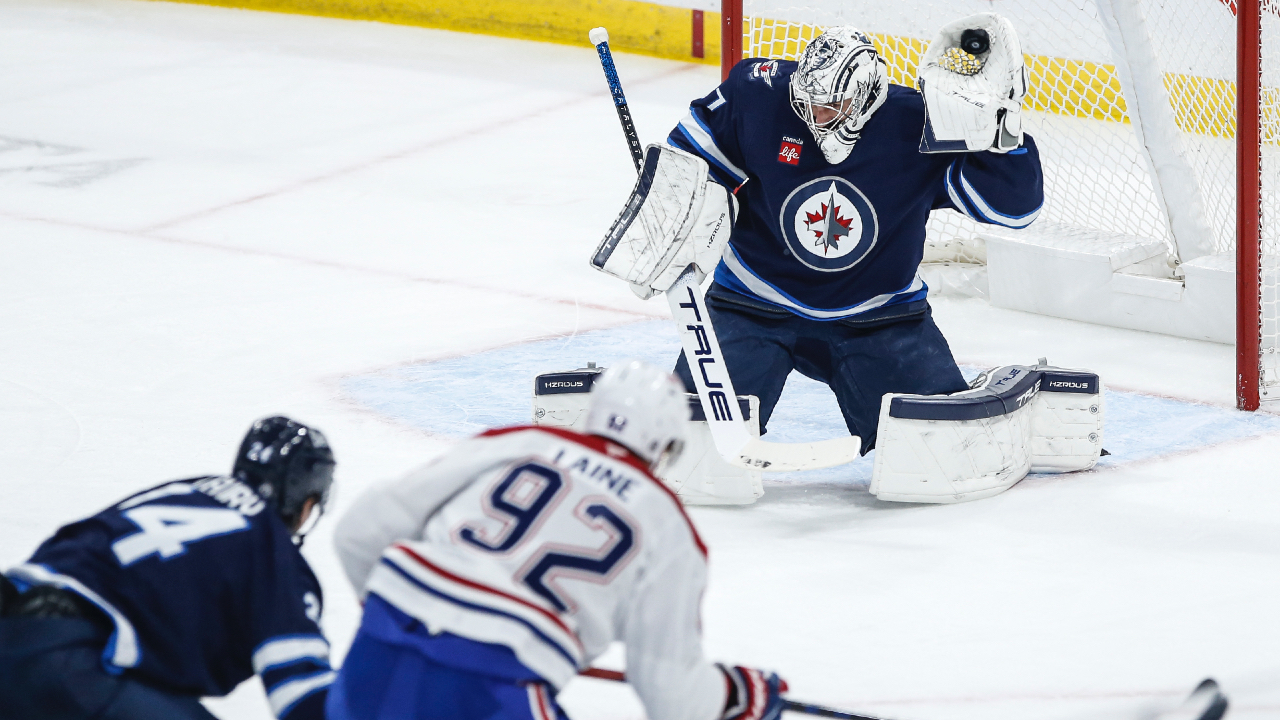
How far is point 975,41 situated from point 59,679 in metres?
2.24

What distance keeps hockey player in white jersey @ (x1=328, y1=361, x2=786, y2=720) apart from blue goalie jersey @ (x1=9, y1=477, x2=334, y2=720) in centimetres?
9

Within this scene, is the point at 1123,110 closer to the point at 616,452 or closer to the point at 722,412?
the point at 722,412

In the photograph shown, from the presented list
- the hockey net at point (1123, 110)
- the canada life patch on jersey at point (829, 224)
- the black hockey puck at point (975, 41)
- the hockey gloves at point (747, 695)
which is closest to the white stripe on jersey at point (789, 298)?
the canada life patch on jersey at point (829, 224)

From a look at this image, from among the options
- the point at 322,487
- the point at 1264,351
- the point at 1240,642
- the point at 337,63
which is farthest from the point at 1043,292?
the point at 337,63

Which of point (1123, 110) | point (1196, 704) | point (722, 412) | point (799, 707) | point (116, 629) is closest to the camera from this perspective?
point (116, 629)

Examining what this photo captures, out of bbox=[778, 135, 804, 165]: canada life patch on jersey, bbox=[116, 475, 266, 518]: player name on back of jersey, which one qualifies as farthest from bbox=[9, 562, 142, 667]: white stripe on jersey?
bbox=[778, 135, 804, 165]: canada life patch on jersey

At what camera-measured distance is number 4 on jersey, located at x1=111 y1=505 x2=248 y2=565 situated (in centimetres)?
196

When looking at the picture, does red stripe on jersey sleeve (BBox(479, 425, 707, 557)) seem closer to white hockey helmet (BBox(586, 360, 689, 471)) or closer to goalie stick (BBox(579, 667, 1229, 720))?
white hockey helmet (BBox(586, 360, 689, 471))

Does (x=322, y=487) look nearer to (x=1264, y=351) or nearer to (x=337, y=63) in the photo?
(x=1264, y=351)

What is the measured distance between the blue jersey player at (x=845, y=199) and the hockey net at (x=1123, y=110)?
1123 millimetres

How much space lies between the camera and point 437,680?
72.5 inches

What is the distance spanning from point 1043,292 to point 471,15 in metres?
4.51

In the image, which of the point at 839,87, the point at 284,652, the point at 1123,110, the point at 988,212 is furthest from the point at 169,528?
the point at 1123,110

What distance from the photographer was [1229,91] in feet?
17.3
